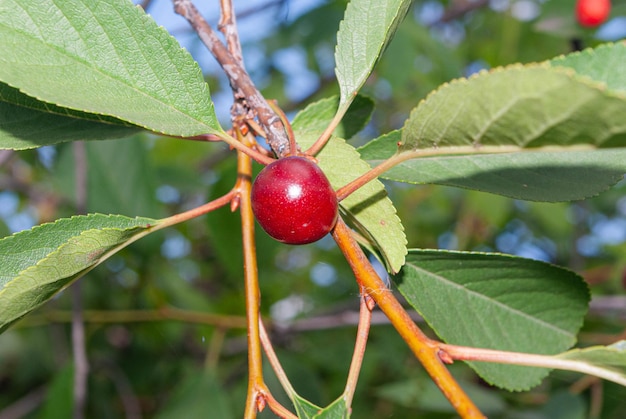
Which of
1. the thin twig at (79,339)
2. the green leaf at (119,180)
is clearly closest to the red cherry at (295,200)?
the thin twig at (79,339)

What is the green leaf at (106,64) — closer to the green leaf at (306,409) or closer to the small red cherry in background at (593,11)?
the green leaf at (306,409)

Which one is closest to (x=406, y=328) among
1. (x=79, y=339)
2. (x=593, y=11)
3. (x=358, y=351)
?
(x=358, y=351)

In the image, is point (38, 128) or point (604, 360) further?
point (38, 128)

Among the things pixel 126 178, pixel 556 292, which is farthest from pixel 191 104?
pixel 126 178

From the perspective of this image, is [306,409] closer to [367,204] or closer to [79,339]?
[367,204]

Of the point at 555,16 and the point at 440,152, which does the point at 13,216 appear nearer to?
the point at 555,16

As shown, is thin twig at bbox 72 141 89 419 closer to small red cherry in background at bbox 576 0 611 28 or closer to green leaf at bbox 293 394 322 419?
green leaf at bbox 293 394 322 419
